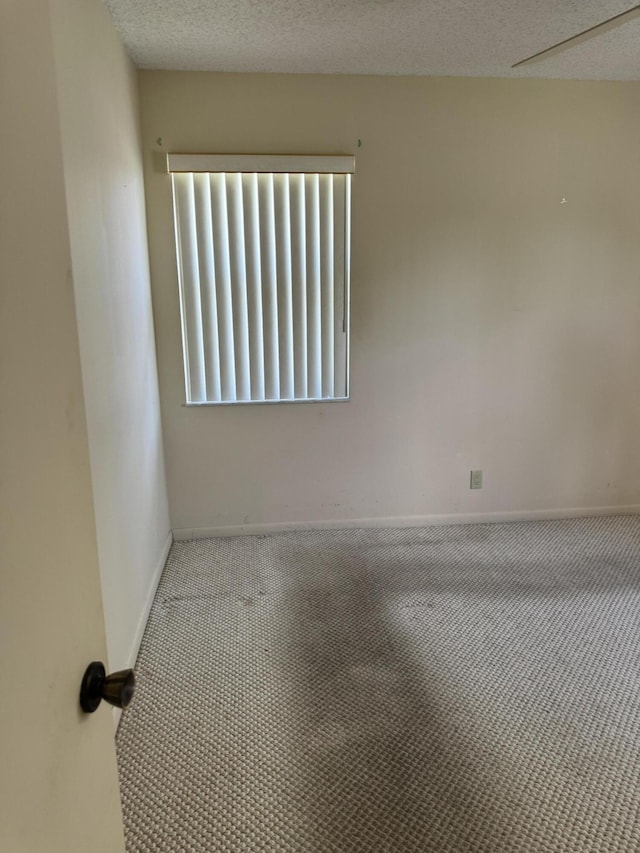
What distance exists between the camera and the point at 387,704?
6.24 feet

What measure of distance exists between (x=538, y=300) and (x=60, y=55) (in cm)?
251

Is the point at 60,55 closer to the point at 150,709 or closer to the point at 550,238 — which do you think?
the point at 150,709

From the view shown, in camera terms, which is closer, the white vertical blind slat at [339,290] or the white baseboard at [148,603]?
the white baseboard at [148,603]

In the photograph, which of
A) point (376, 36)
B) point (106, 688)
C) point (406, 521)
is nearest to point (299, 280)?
point (376, 36)

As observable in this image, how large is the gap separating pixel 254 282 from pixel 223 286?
6.3 inches

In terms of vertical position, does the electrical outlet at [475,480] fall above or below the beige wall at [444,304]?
below

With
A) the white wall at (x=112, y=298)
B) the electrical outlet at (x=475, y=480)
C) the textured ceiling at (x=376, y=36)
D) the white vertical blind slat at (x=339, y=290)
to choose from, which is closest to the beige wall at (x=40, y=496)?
the white wall at (x=112, y=298)

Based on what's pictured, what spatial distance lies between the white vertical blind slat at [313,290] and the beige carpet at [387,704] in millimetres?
954

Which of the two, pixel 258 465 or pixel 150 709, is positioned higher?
pixel 258 465

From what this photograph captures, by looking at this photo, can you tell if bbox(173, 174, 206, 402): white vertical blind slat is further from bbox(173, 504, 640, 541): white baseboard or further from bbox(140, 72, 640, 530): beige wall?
bbox(173, 504, 640, 541): white baseboard

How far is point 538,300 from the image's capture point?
3.12 meters

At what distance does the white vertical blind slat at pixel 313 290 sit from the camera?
112 inches

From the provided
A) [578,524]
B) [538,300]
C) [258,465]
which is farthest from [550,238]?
[258,465]

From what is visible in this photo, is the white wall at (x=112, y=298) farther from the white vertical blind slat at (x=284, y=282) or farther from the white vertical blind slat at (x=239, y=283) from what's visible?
the white vertical blind slat at (x=284, y=282)
